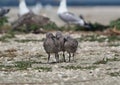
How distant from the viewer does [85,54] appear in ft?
60.6

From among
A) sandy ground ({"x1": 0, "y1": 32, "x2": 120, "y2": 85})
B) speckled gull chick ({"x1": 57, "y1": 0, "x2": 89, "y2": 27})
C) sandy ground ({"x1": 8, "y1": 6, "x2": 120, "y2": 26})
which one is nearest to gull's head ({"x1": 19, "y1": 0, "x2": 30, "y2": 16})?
speckled gull chick ({"x1": 57, "y1": 0, "x2": 89, "y2": 27})

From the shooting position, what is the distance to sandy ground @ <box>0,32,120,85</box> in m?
14.1

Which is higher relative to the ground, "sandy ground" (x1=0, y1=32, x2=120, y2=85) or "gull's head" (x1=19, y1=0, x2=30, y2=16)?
"sandy ground" (x1=0, y1=32, x2=120, y2=85)

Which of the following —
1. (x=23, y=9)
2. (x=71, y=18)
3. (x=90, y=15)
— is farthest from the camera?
(x=90, y=15)

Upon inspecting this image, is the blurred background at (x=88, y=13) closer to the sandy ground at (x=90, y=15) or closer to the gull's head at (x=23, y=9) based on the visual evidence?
the sandy ground at (x=90, y=15)

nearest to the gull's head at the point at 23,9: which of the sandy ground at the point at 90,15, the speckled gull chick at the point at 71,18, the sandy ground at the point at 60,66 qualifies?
the speckled gull chick at the point at 71,18

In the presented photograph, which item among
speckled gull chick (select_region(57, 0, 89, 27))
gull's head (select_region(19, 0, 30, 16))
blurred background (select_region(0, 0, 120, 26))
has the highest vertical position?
gull's head (select_region(19, 0, 30, 16))

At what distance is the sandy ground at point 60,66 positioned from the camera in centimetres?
1407

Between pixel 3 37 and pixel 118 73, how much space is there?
9.40m

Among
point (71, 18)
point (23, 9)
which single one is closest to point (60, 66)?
point (71, 18)

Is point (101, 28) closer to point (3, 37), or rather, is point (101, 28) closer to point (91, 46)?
point (3, 37)

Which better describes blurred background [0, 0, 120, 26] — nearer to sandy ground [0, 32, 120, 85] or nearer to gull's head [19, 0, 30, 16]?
gull's head [19, 0, 30, 16]

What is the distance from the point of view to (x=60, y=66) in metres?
15.8

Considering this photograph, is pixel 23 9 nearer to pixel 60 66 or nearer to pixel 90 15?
pixel 60 66
